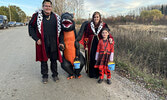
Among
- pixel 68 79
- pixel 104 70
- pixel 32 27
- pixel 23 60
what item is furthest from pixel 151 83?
pixel 23 60

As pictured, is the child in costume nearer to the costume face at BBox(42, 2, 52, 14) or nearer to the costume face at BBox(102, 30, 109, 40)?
the costume face at BBox(102, 30, 109, 40)

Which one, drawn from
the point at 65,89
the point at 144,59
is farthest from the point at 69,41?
the point at 144,59

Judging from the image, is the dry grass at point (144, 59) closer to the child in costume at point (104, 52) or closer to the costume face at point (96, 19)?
the child in costume at point (104, 52)

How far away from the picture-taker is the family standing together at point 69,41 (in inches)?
114

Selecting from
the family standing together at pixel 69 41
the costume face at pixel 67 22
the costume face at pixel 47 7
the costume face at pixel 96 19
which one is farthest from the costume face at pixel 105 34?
the costume face at pixel 47 7

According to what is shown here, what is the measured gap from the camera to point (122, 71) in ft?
12.7

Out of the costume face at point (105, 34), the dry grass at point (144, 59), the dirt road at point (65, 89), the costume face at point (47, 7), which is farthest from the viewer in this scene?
the dry grass at point (144, 59)

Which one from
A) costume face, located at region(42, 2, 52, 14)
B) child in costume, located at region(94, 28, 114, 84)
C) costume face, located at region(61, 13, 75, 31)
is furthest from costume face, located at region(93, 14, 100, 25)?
costume face, located at region(42, 2, 52, 14)

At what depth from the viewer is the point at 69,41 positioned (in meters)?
3.17

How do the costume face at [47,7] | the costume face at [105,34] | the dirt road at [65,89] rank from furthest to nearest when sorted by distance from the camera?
the costume face at [105,34] → the costume face at [47,7] → the dirt road at [65,89]

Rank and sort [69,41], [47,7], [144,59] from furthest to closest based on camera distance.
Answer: [144,59], [69,41], [47,7]

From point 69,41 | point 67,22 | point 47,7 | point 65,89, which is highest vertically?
point 47,7

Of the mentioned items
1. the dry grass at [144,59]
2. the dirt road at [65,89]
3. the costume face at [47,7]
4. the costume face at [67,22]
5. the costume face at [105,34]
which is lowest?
the dirt road at [65,89]

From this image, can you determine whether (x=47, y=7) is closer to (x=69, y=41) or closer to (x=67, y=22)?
(x=67, y=22)
